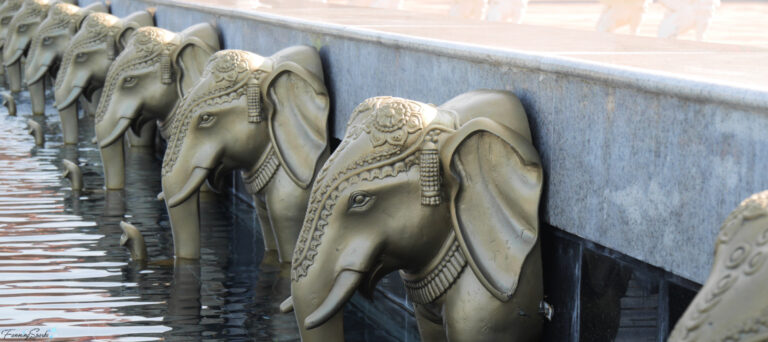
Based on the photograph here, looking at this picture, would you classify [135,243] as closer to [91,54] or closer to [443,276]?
[443,276]

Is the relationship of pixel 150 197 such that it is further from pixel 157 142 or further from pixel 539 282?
pixel 539 282

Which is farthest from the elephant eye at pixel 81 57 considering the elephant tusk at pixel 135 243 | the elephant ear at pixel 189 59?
the elephant tusk at pixel 135 243

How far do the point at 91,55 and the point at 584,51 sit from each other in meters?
5.12

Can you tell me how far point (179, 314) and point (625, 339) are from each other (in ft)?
7.27

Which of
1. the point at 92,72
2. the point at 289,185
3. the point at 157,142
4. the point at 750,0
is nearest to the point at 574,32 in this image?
the point at 289,185

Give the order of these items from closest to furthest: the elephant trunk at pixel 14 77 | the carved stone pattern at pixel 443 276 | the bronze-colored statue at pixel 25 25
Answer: the carved stone pattern at pixel 443 276 < the bronze-colored statue at pixel 25 25 < the elephant trunk at pixel 14 77

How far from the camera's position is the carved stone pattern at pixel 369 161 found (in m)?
3.88

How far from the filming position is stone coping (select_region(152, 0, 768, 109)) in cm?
338

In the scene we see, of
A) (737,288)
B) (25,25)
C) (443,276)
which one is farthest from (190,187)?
(25,25)

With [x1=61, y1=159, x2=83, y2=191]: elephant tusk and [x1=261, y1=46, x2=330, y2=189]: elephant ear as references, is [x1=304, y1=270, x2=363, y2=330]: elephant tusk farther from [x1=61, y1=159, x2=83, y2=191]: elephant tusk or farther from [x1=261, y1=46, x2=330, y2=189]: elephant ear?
[x1=61, y1=159, x2=83, y2=191]: elephant tusk

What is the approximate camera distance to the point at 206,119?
580 centimetres

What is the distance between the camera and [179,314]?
5.40 meters

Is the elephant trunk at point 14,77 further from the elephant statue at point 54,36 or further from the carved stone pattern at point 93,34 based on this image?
the carved stone pattern at point 93,34

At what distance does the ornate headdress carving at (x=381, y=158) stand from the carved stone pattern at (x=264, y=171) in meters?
1.89
